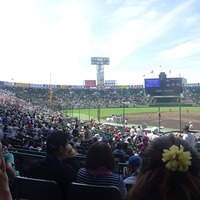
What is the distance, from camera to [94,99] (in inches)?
3410

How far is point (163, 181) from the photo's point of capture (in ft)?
5.00

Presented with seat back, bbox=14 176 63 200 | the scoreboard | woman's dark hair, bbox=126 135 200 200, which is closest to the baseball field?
the scoreboard

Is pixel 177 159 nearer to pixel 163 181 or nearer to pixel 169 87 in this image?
pixel 163 181

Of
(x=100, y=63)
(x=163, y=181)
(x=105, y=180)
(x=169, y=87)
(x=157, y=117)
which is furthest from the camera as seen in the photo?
(x=100, y=63)

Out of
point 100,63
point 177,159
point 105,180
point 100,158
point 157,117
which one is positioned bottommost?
point 157,117

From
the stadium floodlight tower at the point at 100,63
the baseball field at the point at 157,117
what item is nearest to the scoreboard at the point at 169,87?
the baseball field at the point at 157,117

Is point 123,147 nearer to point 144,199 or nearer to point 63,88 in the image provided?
point 144,199

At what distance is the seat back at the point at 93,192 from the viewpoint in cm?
309

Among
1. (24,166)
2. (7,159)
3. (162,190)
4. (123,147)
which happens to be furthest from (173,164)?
(123,147)

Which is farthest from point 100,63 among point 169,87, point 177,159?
point 177,159

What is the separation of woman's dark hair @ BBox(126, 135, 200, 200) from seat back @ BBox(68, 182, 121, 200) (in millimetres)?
1524

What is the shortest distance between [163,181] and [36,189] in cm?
235

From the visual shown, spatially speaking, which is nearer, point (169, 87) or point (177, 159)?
point (177, 159)

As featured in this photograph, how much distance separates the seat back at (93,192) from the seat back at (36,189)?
210 mm
